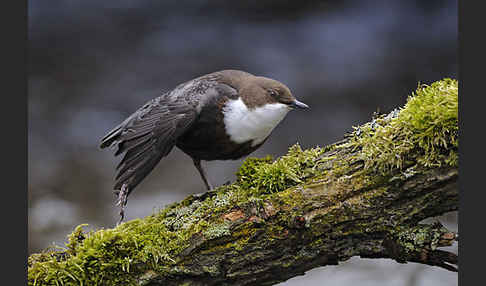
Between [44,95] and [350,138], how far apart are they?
508 centimetres

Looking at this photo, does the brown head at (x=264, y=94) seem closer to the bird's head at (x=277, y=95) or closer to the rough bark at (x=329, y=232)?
the bird's head at (x=277, y=95)

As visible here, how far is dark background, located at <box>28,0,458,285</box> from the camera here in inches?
225

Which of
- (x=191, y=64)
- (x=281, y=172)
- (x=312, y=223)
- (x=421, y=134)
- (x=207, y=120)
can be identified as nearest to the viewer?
(x=421, y=134)

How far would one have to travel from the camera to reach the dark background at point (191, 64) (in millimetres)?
5703

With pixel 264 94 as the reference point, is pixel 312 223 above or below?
below

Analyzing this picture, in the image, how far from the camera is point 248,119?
9.01 feet

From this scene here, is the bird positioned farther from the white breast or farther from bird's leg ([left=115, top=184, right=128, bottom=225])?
bird's leg ([left=115, top=184, right=128, bottom=225])

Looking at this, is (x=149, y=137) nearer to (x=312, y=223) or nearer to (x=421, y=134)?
(x=312, y=223)

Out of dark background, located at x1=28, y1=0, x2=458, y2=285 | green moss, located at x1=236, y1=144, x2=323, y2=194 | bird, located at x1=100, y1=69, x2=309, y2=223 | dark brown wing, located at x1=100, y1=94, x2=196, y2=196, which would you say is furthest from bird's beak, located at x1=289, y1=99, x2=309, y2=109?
dark background, located at x1=28, y1=0, x2=458, y2=285

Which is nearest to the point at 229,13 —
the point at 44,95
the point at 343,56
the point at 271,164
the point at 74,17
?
the point at 343,56

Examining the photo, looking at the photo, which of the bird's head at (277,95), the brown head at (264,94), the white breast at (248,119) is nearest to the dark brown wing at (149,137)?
the white breast at (248,119)

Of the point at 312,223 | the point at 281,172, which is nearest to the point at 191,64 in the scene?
the point at 281,172

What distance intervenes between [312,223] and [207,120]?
0.98m

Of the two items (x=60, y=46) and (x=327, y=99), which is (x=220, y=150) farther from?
(x=60, y=46)
